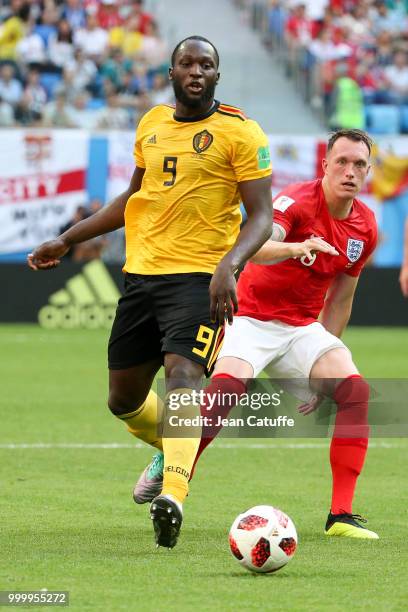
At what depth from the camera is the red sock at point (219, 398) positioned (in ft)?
22.3

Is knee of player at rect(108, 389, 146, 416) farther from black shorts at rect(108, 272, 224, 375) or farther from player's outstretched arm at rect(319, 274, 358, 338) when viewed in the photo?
player's outstretched arm at rect(319, 274, 358, 338)

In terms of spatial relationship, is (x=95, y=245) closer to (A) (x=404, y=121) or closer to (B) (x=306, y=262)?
(A) (x=404, y=121)

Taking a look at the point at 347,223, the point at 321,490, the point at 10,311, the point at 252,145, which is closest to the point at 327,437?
the point at 321,490

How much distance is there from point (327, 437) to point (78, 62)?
13.7 m

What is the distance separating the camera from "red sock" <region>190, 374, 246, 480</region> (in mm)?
6793

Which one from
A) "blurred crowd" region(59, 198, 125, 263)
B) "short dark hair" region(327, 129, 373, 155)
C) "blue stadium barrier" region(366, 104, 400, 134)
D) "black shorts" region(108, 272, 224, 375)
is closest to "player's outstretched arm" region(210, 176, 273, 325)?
"black shorts" region(108, 272, 224, 375)

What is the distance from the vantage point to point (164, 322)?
6.31m

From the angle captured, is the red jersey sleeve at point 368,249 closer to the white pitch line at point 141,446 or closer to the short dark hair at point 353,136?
the short dark hair at point 353,136

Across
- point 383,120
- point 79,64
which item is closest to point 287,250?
point 79,64

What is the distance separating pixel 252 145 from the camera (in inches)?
247

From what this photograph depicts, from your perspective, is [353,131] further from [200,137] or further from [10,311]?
[10,311]

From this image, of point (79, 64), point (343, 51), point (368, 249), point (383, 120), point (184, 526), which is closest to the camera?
point (184, 526)

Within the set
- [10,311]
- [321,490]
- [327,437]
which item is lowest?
[10,311]

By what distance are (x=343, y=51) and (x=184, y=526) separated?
20.2 meters
